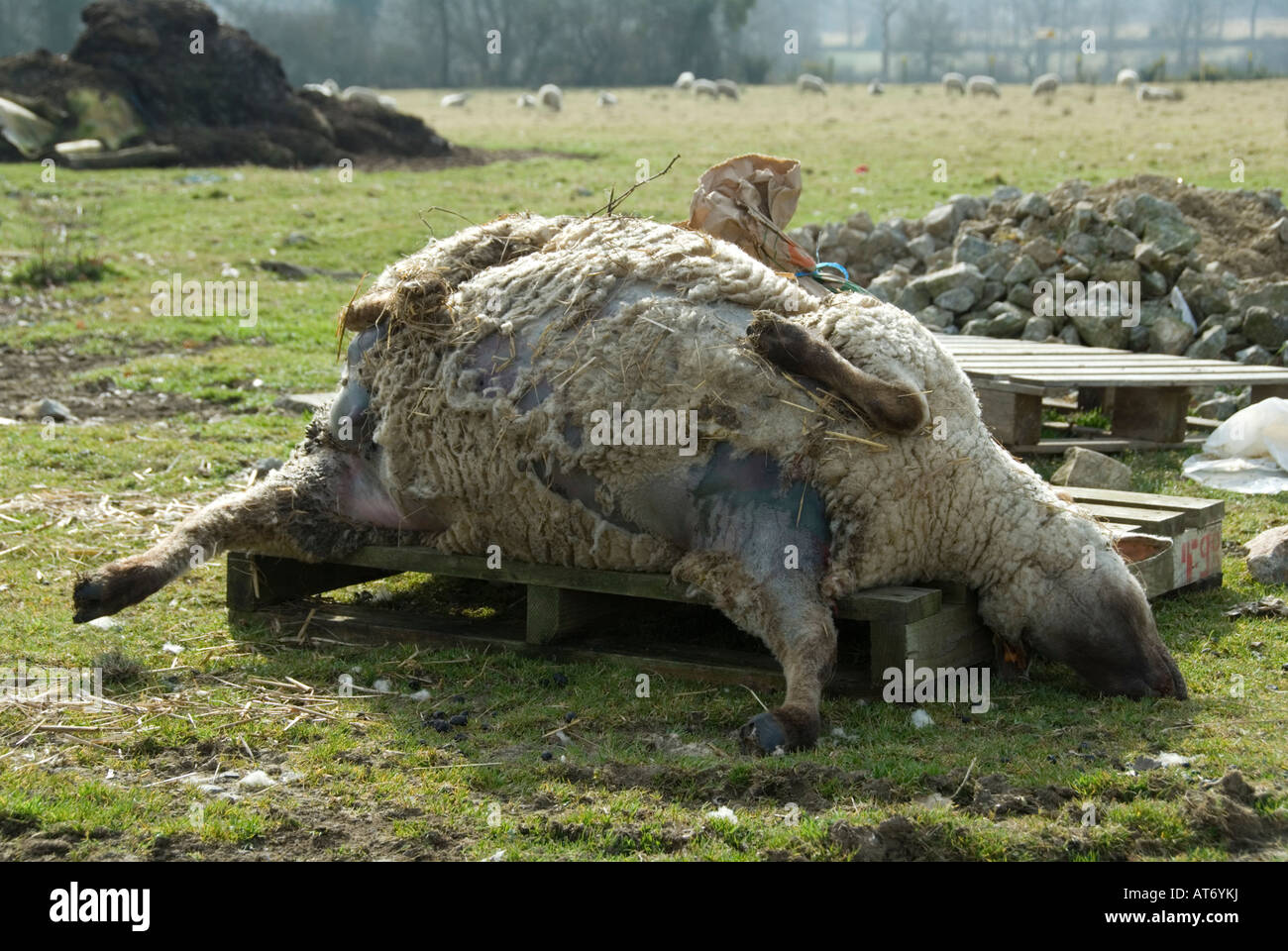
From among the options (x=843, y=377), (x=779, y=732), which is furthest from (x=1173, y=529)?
(x=779, y=732)

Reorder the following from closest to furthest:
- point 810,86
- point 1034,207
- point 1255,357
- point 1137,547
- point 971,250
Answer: point 1137,547 → point 1255,357 → point 971,250 → point 1034,207 → point 810,86

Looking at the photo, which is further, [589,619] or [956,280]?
[956,280]

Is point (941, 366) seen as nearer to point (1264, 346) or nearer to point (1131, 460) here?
point (1131, 460)

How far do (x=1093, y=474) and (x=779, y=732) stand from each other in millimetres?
3333

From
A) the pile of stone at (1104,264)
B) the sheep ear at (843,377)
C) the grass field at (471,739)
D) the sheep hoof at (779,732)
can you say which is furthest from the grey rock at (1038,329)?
the sheep hoof at (779,732)

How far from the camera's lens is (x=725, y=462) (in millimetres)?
4598

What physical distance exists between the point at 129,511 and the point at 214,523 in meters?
1.72

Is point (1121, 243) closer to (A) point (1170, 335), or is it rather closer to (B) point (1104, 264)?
(B) point (1104, 264)

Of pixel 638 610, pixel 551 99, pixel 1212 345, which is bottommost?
pixel 638 610

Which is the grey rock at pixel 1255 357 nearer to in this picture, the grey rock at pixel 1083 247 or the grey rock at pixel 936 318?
the grey rock at pixel 1083 247

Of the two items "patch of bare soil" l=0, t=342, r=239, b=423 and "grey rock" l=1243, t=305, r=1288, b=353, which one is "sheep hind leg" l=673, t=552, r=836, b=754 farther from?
"grey rock" l=1243, t=305, r=1288, b=353

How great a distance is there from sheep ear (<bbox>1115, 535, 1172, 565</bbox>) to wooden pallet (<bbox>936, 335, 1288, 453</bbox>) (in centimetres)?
242

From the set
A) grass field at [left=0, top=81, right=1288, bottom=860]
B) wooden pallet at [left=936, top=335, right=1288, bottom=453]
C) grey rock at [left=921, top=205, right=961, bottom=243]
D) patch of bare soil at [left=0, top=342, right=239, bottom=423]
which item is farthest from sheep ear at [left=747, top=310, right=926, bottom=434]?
grey rock at [left=921, top=205, right=961, bottom=243]

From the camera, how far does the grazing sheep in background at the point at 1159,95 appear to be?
34531 millimetres
